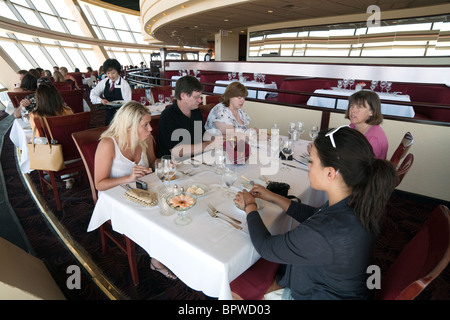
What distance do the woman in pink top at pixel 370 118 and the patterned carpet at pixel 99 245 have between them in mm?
989

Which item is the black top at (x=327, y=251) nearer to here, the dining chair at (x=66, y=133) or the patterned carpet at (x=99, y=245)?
the patterned carpet at (x=99, y=245)

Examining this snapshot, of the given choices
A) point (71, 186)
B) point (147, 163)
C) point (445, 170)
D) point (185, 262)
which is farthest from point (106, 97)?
point (445, 170)

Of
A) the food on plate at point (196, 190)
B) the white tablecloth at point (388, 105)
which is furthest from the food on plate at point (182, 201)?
the white tablecloth at point (388, 105)

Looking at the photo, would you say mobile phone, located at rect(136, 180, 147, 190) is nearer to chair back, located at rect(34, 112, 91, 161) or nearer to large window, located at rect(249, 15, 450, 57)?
chair back, located at rect(34, 112, 91, 161)

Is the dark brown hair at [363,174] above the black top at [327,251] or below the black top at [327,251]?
above

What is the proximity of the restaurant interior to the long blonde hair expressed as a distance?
308 mm

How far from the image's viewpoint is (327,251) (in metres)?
0.93

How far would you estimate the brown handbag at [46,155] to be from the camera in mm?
2496

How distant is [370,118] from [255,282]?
1778 mm

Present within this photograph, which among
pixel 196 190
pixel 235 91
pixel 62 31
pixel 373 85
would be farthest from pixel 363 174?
pixel 62 31

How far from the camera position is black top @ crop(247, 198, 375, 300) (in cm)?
93

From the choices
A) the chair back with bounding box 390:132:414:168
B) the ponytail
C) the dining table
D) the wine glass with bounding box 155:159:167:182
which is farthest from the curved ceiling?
the ponytail
